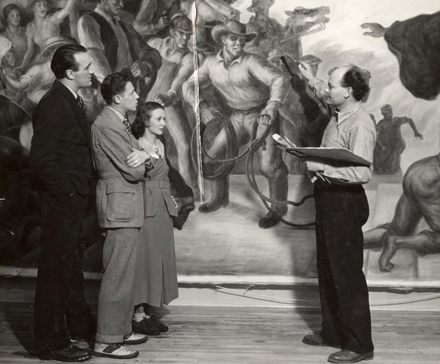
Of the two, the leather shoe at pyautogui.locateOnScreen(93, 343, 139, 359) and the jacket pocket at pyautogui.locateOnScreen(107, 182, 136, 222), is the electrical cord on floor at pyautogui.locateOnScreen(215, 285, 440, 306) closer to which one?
the leather shoe at pyautogui.locateOnScreen(93, 343, 139, 359)

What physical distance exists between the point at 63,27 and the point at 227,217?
229 centimetres

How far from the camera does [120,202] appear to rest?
4.19 meters

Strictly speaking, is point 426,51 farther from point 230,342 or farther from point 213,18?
point 230,342

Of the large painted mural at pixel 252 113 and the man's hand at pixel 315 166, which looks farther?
the large painted mural at pixel 252 113

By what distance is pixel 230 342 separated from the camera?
454 centimetres

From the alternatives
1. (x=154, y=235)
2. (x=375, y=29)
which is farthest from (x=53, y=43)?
(x=375, y=29)

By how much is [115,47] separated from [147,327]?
2.54 meters

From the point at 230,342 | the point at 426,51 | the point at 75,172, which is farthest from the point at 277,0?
the point at 230,342

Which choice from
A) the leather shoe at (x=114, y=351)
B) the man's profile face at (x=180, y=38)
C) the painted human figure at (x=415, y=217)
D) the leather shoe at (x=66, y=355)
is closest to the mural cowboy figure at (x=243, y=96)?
the man's profile face at (x=180, y=38)

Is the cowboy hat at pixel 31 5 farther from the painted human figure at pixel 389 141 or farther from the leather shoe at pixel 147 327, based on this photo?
the painted human figure at pixel 389 141

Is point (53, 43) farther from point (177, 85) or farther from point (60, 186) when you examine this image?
point (60, 186)

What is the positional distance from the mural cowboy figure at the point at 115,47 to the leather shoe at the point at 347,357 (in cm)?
288

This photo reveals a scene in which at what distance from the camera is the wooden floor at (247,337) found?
4207mm

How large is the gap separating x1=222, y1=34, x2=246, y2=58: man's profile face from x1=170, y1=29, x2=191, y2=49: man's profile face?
341mm
